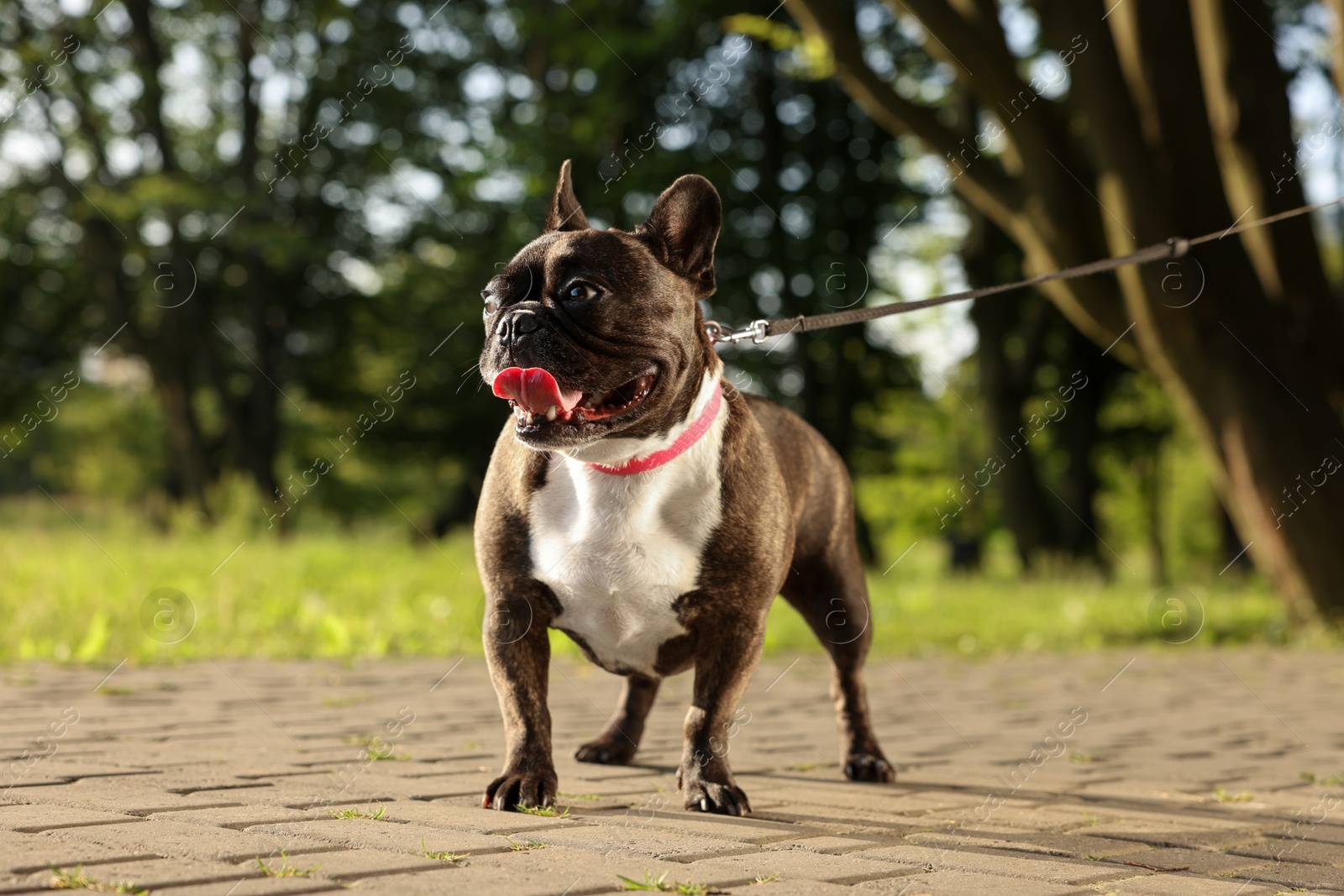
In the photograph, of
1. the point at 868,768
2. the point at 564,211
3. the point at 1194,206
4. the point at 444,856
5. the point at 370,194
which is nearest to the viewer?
the point at 444,856

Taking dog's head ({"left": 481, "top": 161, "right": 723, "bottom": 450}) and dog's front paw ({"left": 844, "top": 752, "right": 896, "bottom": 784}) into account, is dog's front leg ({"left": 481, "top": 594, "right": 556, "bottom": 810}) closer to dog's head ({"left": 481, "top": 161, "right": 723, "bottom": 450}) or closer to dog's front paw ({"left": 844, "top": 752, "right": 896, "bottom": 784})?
dog's head ({"left": 481, "top": 161, "right": 723, "bottom": 450})

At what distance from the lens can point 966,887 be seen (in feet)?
10.0

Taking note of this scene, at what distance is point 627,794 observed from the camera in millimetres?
4391

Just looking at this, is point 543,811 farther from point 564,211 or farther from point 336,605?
point 336,605

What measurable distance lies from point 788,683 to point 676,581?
15.6 ft

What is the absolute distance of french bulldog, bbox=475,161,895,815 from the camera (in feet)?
12.3

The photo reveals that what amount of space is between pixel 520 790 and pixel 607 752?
3.93 feet

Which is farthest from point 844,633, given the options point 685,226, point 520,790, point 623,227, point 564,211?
point 623,227

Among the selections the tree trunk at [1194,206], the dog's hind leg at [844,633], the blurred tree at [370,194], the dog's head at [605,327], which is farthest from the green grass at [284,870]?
the blurred tree at [370,194]

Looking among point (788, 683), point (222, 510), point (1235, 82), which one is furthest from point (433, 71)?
point (788, 683)

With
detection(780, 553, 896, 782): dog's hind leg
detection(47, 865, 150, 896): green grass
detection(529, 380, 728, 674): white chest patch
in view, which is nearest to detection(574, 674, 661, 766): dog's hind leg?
detection(780, 553, 896, 782): dog's hind leg

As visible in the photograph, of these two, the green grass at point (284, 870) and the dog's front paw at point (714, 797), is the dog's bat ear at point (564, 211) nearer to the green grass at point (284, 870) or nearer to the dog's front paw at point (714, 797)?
the dog's front paw at point (714, 797)

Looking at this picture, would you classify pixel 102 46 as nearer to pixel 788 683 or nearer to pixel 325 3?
pixel 325 3

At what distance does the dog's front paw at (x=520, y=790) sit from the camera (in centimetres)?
390
